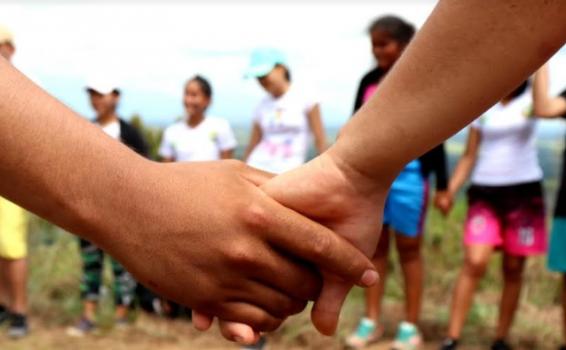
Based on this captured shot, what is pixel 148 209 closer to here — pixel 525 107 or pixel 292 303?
pixel 292 303

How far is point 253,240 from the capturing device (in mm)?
1885

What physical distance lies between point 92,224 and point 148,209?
0.12 m

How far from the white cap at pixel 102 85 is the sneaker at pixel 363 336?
6.05 ft

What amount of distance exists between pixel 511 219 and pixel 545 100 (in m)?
0.61

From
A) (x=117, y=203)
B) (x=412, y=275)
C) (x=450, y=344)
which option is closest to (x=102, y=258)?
(x=412, y=275)

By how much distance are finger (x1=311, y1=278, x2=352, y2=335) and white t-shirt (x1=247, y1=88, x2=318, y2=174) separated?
223cm

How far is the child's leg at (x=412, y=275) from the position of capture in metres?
4.24

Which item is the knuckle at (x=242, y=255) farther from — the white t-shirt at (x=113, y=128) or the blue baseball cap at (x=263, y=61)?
the white t-shirt at (x=113, y=128)

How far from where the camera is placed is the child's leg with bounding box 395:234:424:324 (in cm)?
424

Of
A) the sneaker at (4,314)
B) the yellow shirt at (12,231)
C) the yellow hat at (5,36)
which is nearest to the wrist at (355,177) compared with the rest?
the yellow shirt at (12,231)

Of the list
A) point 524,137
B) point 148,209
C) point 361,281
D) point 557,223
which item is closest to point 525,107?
point 524,137

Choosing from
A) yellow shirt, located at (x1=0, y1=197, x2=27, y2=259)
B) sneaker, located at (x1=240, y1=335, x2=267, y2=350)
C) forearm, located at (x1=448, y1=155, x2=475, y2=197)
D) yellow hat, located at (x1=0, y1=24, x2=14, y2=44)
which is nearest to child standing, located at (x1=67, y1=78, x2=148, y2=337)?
yellow shirt, located at (x1=0, y1=197, x2=27, y2=259)

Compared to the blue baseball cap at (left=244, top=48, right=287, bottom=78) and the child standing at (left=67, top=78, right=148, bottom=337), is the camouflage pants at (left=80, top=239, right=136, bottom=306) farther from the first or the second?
the blue baseball cap at (left=244, top=48, right=287, bottom=78)

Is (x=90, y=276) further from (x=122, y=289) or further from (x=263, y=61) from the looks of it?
(x=263, y=61)
